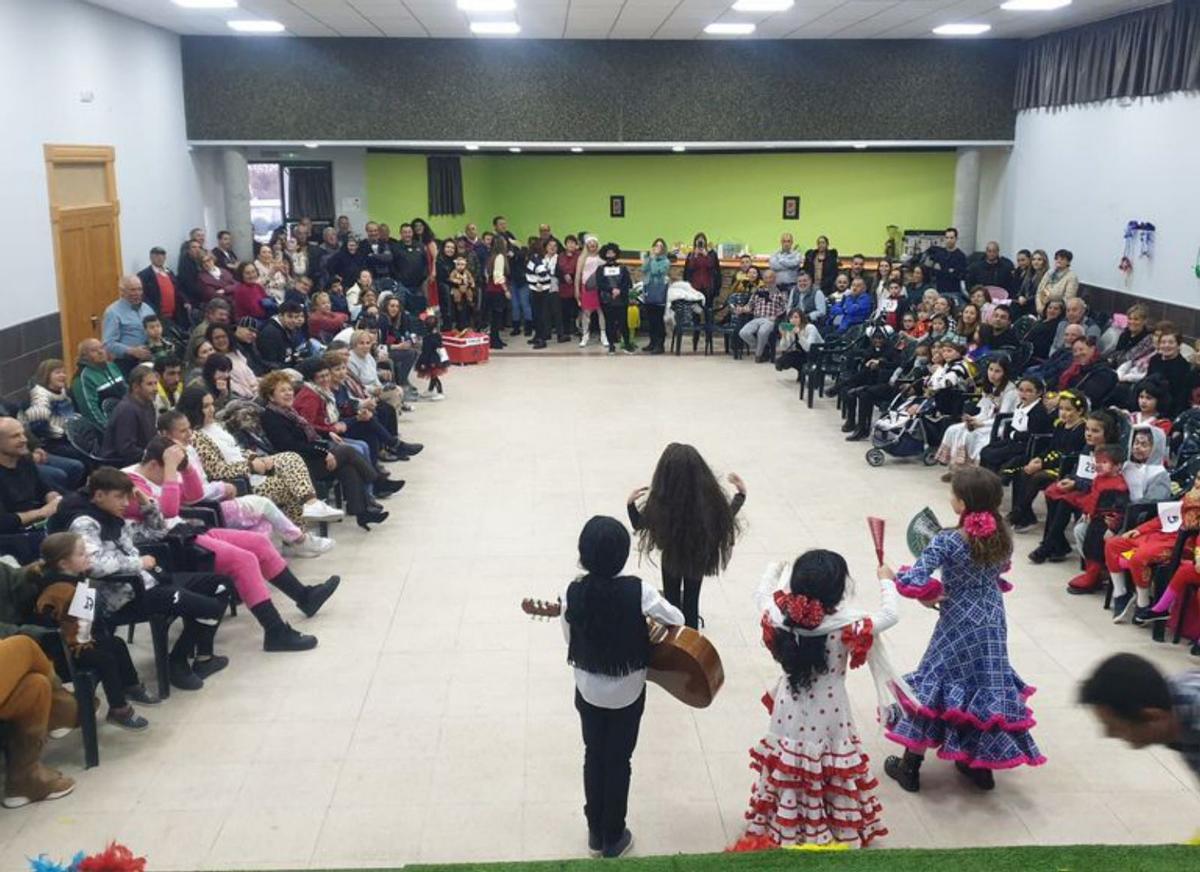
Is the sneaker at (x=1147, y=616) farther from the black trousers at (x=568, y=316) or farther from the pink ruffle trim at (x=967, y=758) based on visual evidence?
the black trousers at (x=568, y=316)

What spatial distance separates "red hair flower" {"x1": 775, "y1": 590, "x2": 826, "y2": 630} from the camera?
3836mm

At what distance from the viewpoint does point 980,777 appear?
4500 mm

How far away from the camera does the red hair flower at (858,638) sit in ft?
12.8

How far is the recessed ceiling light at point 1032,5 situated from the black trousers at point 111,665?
9817 millimetres

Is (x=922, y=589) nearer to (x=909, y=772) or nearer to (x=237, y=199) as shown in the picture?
(x=909, y=772)

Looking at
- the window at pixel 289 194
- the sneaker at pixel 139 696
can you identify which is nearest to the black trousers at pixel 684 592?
the sneaker at pixel 139 696

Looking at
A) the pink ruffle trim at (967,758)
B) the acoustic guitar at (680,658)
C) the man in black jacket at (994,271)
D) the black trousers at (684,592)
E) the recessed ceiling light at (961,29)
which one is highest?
the recessed ceiling light at (961,29)

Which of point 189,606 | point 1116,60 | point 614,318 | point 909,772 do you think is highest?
point 1116,60

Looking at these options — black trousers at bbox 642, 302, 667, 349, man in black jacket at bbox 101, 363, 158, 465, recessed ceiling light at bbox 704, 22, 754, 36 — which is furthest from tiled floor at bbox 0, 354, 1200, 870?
black trousers at bbox 642, 302, 667, 349

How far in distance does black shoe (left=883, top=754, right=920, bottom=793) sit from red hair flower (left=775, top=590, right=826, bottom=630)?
1.04 m

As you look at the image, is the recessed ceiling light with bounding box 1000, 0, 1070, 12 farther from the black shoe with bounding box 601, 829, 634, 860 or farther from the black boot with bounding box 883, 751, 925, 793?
the black shoe with bounding box 601, 829, 634, 860

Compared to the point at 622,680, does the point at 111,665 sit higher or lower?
lower

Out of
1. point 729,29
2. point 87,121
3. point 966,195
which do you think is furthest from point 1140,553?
point 966,195

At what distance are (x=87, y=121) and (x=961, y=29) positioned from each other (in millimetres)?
9370
